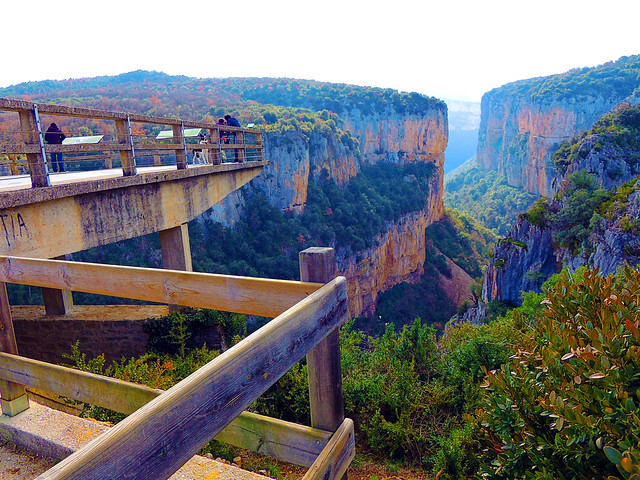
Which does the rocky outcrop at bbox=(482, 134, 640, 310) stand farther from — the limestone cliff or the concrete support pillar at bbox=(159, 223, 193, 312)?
the limestone cliff

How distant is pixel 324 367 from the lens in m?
1.95

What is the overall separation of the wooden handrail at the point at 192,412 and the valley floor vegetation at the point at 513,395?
47.6 inches

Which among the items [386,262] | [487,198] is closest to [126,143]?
[386,262]

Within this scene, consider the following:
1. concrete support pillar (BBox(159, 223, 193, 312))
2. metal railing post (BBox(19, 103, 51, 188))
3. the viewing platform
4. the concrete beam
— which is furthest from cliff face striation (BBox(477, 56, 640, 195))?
the viewing platform

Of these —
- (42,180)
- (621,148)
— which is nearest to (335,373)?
(42,180)

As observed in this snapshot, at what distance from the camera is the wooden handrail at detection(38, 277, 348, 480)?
3.03 ft

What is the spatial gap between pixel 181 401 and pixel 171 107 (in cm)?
4650

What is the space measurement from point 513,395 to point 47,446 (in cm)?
286

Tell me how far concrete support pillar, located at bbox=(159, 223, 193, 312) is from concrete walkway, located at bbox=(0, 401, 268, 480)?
5.16 metres

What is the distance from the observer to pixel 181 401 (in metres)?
1.10

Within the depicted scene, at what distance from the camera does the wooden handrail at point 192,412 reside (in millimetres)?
923

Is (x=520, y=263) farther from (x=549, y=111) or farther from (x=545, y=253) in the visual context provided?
(x=549, y=111)

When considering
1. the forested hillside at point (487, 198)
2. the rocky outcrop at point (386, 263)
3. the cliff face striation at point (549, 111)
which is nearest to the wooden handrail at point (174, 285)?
the rocky outcrop at point (386, 263)

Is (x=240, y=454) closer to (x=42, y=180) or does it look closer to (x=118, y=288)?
(x=118, y=288)
